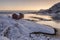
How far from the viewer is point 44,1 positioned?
182cm

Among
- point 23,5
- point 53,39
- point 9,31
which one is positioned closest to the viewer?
point 53,39

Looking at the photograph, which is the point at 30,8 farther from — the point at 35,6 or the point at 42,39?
the point at 42,39

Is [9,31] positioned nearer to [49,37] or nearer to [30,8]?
[49,37]

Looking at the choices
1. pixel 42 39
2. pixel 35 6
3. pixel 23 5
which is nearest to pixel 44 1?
pixel 35 6

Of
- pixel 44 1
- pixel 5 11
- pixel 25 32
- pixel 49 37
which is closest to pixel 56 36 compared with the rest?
pixel 49 37

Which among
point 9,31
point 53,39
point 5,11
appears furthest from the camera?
point 5,11

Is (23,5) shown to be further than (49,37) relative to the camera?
Yes

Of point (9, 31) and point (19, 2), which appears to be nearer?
point (9, 31)

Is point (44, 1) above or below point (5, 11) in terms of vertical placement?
above

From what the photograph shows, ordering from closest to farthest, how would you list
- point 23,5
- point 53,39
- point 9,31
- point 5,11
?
point 53,39 < point 9,31 < point 5,11 < point 23,5

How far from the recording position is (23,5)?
5.70 ft

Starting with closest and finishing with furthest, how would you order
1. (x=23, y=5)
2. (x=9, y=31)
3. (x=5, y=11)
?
(x=9, y=31) < (x=5, y=11) < (x=23, y=5)

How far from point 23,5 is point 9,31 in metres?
1.12

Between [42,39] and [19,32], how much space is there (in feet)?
0.40
